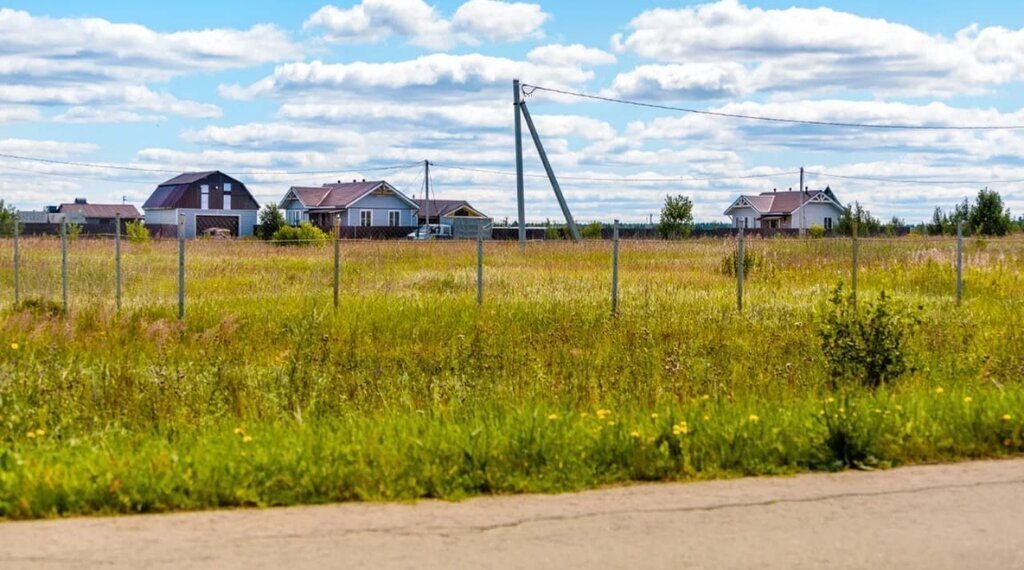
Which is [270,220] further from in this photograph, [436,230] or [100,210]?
[100,210]

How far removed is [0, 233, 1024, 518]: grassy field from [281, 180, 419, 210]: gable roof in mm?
66772

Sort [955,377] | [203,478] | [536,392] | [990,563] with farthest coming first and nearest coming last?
[955,377] → [536,392] → [203,478] → [990,563]

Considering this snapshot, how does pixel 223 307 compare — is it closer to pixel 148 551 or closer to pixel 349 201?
pixel 148 551

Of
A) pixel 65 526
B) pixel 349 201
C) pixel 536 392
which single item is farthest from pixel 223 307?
pixel 349 201

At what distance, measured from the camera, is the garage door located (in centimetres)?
9169

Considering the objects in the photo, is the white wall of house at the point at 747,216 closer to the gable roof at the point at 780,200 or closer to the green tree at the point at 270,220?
the gable roof at the point at 780,200

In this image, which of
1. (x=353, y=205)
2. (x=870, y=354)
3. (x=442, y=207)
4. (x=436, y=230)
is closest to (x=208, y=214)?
(x=353, y=205)

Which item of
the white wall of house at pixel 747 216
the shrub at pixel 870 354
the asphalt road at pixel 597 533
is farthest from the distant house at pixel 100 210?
the asphalt road at pixel 597 533

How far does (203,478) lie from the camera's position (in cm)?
619

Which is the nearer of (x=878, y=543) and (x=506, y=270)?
(x=878, y=543)

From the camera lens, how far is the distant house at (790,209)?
95.4 metres

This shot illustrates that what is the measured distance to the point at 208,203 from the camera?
93.9 m

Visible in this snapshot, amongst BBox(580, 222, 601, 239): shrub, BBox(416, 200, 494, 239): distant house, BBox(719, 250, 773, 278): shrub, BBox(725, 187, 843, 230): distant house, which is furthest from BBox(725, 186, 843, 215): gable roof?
BBox(719, 250, 773, 278): shrub

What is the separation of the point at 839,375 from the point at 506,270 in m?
13.5
